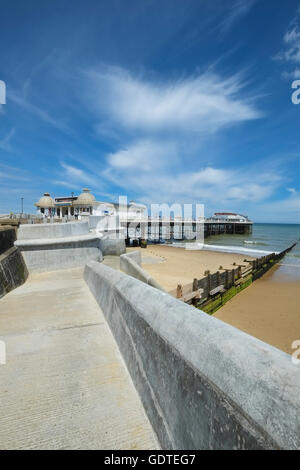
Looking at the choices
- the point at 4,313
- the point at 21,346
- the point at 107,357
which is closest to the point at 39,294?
the point at 4,313

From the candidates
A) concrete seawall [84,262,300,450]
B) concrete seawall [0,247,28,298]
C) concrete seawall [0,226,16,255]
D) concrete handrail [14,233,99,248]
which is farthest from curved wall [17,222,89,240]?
concrete seawall [84,262,300,450]

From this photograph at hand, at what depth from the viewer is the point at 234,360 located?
48.8 inches

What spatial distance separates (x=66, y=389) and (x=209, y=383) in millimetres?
1856

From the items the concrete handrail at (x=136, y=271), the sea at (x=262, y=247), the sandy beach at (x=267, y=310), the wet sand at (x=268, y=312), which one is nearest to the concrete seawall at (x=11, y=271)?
the concrete handrail at (x=136, y=271)

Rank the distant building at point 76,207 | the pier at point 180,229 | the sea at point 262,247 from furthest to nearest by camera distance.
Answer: the pier at point 180,229 < the distant building at point 76,207 < the sea at point 262,247

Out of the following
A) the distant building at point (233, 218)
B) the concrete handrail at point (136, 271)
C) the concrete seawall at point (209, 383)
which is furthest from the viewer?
the distant building at point (233, 218)

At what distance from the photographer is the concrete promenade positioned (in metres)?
1.87

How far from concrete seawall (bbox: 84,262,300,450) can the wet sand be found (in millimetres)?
7413

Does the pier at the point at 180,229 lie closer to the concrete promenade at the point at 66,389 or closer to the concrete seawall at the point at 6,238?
the concrete seawall at the point at 6,238

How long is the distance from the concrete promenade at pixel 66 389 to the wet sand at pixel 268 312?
7.03m

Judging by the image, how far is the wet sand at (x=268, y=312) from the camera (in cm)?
847

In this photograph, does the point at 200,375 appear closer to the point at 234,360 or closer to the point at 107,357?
the point at 234,360

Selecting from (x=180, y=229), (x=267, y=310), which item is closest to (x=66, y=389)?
(x=267, y=310)
